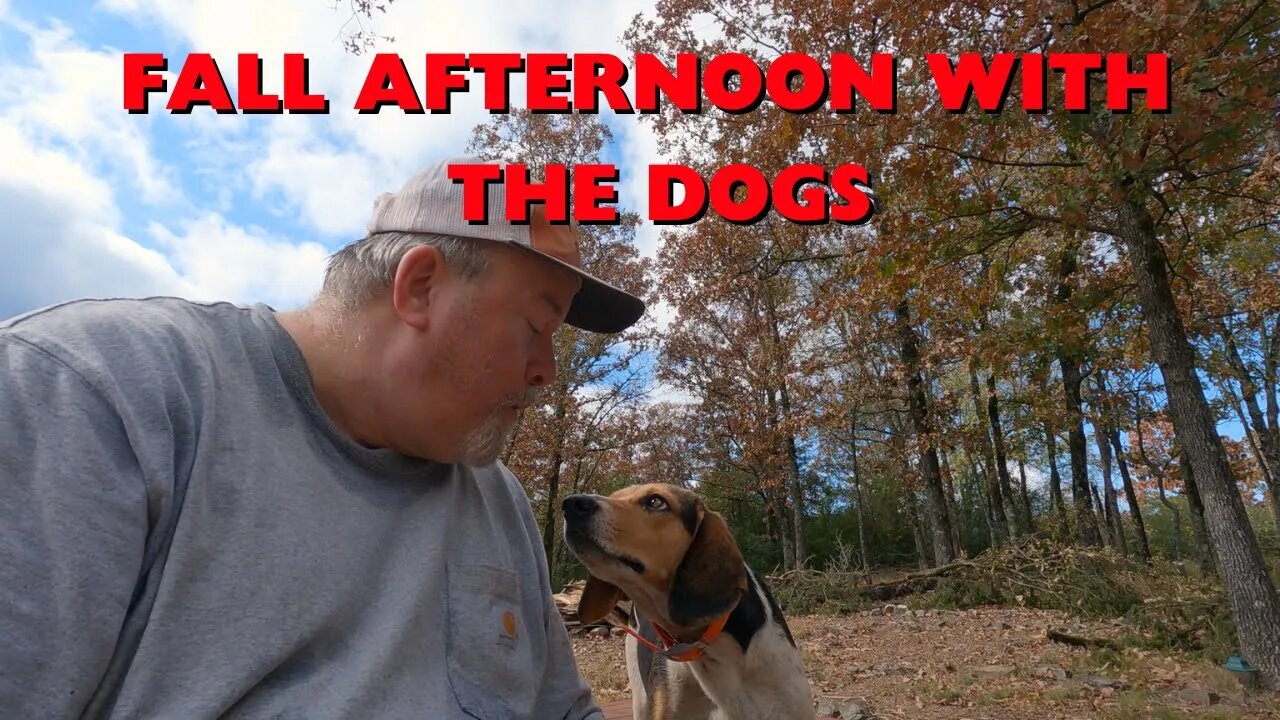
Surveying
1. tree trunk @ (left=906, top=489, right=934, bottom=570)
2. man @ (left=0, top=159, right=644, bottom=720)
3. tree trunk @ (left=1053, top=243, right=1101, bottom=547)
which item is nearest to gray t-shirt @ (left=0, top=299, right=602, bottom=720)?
man @ (left=0, top=159, right=644, bottom=720)

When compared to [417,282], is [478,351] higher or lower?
lower

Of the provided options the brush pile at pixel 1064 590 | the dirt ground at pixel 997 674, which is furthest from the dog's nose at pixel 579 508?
the brush pile at pixel 1064 590

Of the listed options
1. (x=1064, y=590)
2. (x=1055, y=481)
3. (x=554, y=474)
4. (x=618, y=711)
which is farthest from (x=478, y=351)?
(x=1055, y=481)

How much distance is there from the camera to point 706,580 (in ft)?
9.62

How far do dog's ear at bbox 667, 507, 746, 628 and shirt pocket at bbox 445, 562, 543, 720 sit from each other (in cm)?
134

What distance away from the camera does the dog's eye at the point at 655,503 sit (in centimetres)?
306

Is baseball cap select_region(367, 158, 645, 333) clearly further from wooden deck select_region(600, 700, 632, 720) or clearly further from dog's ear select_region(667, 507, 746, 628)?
wooden deck select_region(600, 700, 632, 720)

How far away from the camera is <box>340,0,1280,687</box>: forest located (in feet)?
20.1

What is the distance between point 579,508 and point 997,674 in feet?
18.9

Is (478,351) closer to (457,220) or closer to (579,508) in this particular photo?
(457,220)

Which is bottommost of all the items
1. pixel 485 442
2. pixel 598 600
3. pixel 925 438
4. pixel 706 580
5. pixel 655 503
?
pixel 598 600

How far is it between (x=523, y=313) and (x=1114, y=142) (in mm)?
6158

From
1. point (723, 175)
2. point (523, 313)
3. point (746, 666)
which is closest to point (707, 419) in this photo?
point (723, 175)

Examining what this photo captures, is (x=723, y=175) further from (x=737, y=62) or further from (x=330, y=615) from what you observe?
(x=330, y=615)
